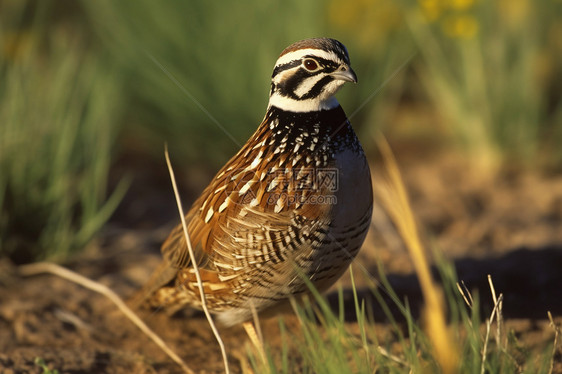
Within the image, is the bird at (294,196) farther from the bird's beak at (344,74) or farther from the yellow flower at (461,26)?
the yellow flower at (461,26)

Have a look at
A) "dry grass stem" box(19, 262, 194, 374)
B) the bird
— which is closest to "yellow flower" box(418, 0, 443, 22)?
the bird

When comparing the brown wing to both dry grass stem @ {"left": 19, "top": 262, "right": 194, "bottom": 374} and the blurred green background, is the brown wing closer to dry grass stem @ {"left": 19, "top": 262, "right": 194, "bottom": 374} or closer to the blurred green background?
dry grass stem @ {"left": 19, "top": 262, "right": 194, "bottom": 374}

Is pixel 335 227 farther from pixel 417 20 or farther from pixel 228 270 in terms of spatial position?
pixel 417 20

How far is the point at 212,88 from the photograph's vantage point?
22.4ft

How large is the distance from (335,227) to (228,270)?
61 centimetres

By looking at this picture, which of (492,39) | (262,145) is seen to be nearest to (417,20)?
(492,39)

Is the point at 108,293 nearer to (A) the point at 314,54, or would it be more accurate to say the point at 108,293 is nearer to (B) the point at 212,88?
(A) the point at 314,54

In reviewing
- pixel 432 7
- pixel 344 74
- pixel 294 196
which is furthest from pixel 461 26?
pixel 294 196

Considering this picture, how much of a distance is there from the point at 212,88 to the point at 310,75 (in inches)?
136

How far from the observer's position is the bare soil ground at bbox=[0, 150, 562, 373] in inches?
162

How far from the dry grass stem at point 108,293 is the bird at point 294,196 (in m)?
0.51

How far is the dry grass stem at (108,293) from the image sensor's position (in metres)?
3.96

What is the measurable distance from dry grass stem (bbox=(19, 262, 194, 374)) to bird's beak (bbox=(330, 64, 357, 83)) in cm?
166

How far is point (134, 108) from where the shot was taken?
7211 mm
